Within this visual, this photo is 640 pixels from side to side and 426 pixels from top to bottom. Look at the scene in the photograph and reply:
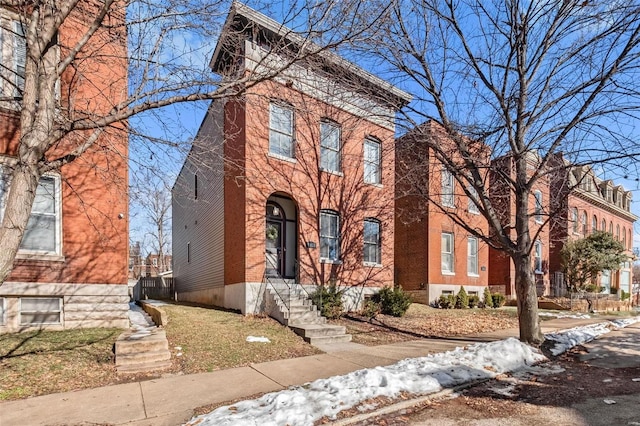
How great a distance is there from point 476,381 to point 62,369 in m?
6.76

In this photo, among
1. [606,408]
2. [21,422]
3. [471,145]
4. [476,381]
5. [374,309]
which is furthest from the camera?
[374,309]

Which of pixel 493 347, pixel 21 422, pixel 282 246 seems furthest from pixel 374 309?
pixel 21 422

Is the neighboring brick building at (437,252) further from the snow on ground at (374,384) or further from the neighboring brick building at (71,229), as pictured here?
the neighboring brick building at (71,229)

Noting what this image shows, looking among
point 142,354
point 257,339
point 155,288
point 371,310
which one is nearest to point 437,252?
point 371,310

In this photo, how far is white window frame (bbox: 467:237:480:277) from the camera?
69.1 ft

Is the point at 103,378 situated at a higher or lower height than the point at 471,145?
lower

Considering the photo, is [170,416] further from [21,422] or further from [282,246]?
[282,246]

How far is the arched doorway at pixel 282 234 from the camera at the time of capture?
14117 millimetres

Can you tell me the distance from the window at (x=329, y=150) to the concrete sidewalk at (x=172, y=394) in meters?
8.09

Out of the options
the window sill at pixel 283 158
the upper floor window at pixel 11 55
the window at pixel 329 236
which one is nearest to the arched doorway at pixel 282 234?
the window at pixel 329 236

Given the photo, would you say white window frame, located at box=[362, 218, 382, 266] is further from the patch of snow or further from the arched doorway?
the patch of snow

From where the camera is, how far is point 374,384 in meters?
5.76

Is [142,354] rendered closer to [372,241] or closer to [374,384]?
[374,384]

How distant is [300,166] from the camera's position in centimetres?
1376
